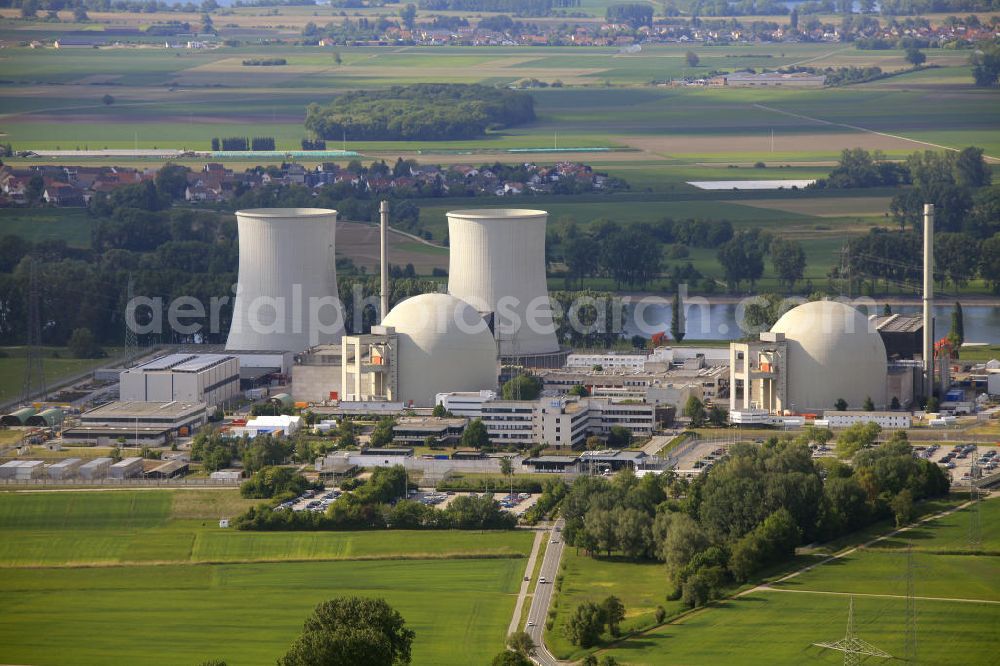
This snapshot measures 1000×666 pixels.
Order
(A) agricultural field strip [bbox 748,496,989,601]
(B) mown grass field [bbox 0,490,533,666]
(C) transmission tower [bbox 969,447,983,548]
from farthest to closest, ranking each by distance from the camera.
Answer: (C) transmission tower [bbox 969,447,983,548] < (A) agricultural field strip [bbox 748,496,989,601] < (B) mown grass field [bbox 0,490,533,666]

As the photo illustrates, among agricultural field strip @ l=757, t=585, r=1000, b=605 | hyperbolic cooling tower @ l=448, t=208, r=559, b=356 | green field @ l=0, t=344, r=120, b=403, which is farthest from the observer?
hyperbolic cooling tower @ l=448, t=208, r=559, b=356

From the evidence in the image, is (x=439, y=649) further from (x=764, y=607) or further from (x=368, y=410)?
(x=368, y=410)

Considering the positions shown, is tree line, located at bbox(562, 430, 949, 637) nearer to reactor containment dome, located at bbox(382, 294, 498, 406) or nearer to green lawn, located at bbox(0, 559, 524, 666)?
green lawn, located at bbox(0, 559, 524, 666)

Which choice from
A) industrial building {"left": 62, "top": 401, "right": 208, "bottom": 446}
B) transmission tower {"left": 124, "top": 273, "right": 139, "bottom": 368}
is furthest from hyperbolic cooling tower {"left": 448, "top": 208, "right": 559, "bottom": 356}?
transmission tower {"left": 124, "top": 273, "right": 139, "bottom": 368}

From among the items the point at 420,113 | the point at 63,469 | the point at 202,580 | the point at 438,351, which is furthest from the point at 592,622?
the point at 420,113

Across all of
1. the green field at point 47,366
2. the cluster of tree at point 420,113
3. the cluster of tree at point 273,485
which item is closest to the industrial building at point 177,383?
the green field at point 47,366

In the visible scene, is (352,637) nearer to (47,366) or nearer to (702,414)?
(702,414)
